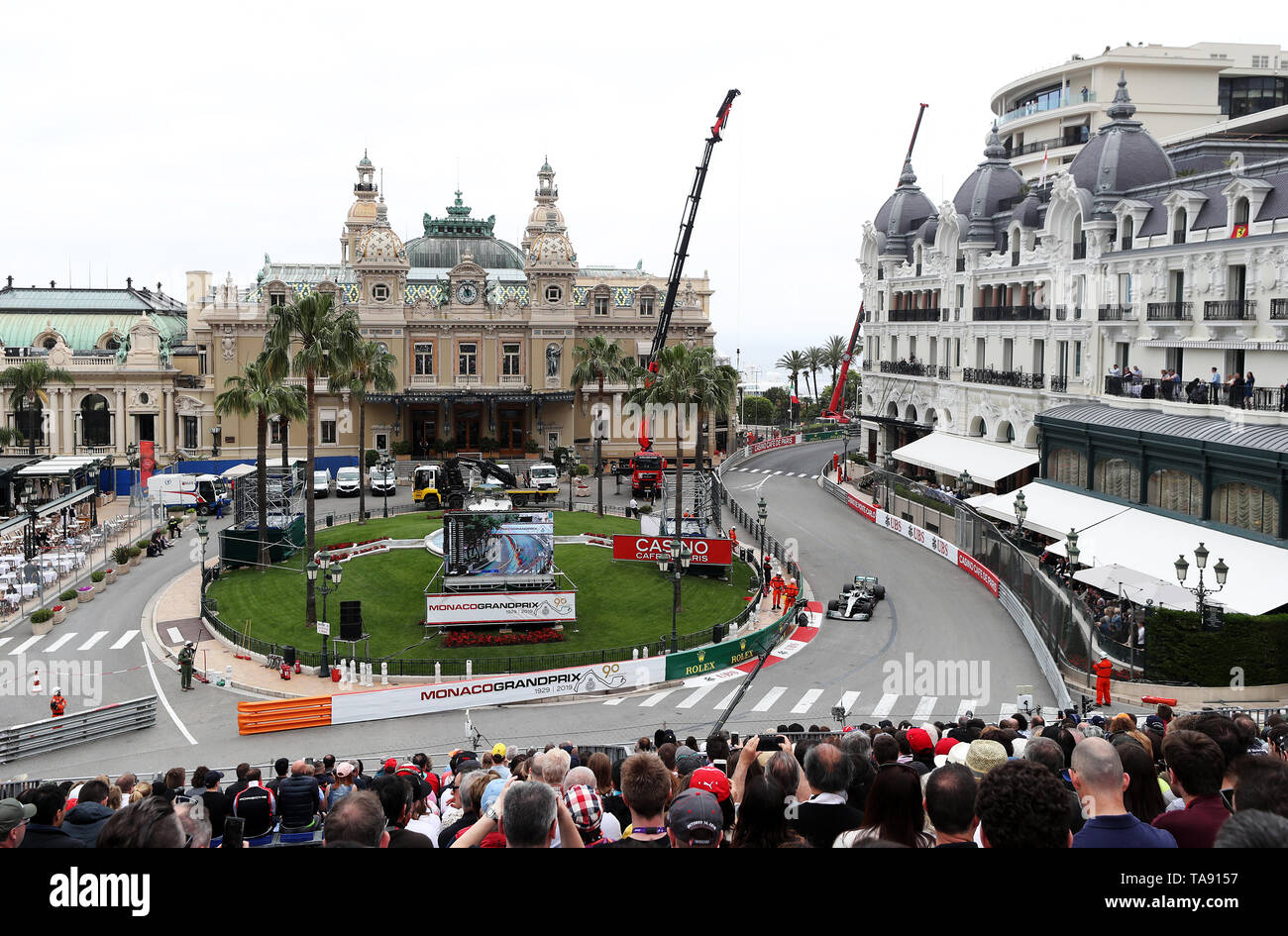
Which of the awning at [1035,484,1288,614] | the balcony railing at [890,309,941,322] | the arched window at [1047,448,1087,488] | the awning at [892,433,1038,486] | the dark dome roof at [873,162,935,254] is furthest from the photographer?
the dark dome roof at [873,162,935,254]

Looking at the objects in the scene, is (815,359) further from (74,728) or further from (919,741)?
(919,741)

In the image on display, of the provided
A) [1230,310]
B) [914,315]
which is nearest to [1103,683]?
[1230,310]

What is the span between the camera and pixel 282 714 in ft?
106

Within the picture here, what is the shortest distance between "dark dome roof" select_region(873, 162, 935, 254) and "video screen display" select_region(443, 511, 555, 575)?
4500 cm

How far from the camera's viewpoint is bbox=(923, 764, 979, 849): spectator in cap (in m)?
7.52

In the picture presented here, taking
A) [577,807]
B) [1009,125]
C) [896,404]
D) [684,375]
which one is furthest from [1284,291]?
[1009,125]

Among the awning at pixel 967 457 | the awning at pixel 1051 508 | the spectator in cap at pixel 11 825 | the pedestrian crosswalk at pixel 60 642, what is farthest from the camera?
the awning at pixel 967 457

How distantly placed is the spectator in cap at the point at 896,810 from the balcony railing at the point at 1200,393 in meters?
38.3

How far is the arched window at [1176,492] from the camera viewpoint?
139 ft

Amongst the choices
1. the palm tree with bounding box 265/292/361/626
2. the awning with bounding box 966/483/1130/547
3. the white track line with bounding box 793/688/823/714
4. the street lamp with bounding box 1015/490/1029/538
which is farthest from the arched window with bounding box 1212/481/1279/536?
the palm tree with bounding box 265/292/361/626

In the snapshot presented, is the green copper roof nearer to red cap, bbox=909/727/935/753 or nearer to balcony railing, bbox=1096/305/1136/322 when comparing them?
balcony railing, bbox=1096/305/1136/322

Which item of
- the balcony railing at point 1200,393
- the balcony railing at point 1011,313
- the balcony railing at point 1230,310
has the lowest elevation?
the balcony railing at point 1200,393

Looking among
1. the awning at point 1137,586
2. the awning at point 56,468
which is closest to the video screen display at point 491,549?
the awning at point 1137,586

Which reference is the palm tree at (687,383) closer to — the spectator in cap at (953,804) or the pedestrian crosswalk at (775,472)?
the pedestrian crosswalk at (775,472)
